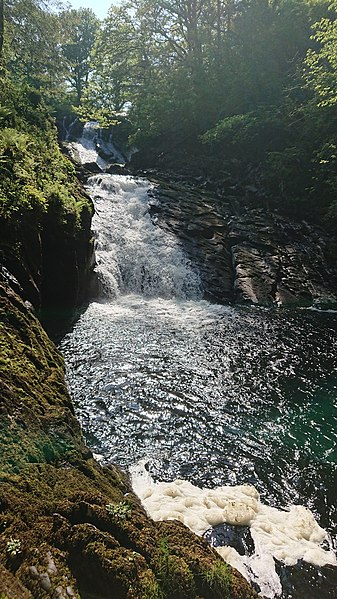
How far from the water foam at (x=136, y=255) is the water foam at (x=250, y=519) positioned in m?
11.2

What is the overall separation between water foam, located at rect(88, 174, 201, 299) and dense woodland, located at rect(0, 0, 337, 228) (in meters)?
4.78

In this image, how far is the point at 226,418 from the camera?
25.0 feet

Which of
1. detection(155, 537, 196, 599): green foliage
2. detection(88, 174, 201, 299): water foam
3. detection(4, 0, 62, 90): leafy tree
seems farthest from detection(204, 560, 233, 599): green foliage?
detection(4, 0, 62, 90): leafy tree

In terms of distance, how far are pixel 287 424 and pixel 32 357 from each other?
5.04 metres

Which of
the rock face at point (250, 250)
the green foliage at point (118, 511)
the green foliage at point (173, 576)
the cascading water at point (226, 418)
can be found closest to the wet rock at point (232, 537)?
the cascading water at point (226, 418)

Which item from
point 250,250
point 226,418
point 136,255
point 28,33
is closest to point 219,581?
point 226,418

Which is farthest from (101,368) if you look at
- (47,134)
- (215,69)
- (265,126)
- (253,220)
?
(215,69)

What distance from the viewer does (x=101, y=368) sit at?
9438 mm

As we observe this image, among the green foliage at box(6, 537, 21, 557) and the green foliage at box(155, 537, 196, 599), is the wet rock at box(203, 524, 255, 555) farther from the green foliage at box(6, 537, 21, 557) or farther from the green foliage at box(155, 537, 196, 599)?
the green foliage at box(6, 537, 21, 557)

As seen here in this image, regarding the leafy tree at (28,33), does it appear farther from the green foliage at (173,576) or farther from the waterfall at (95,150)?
the green foliage at (173,576)

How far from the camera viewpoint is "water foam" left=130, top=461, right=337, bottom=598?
452 centimetres

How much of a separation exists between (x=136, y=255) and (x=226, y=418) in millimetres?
11516

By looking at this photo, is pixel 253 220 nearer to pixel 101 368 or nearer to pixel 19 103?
pixel 19 103

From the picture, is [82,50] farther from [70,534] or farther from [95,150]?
[70,534]
